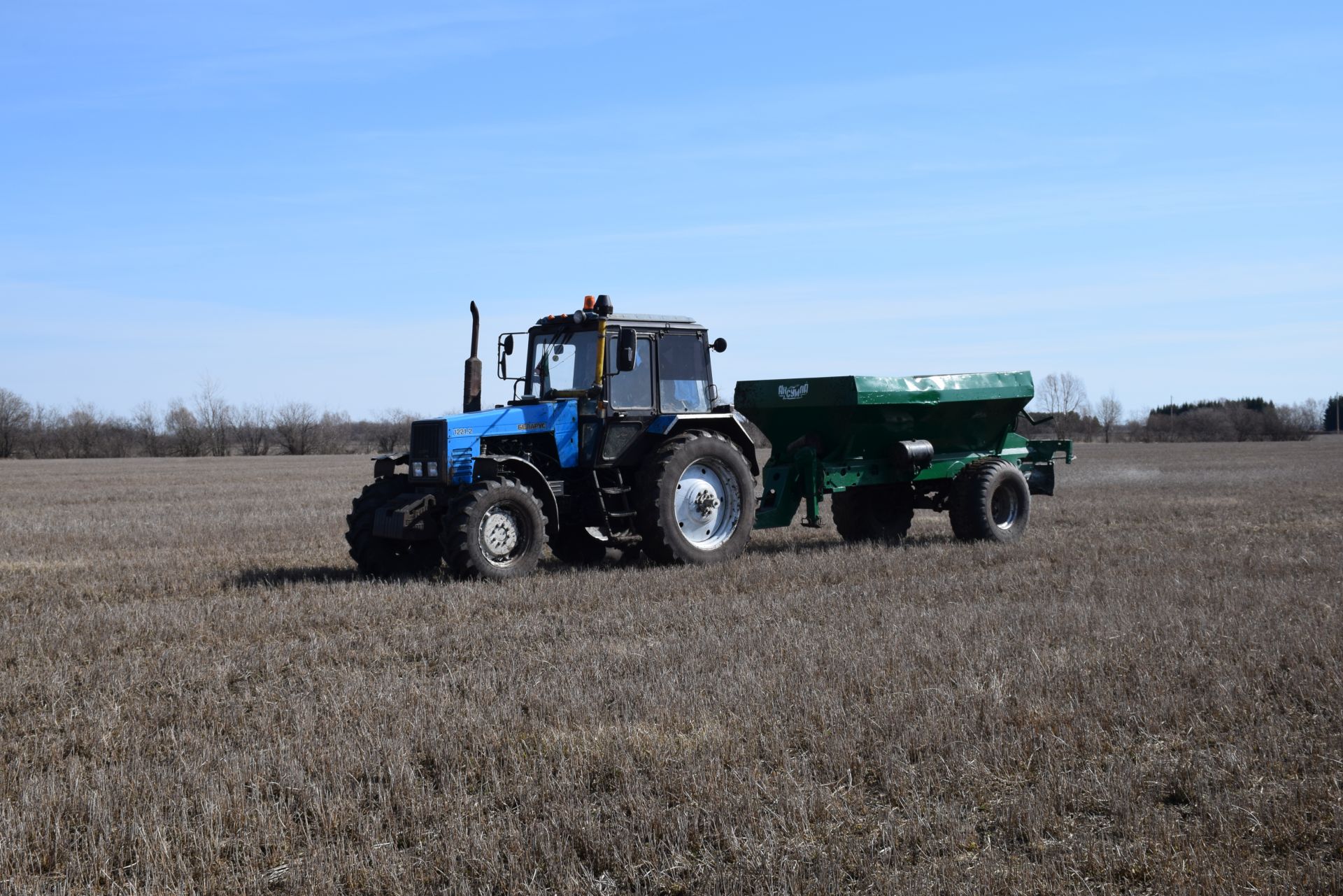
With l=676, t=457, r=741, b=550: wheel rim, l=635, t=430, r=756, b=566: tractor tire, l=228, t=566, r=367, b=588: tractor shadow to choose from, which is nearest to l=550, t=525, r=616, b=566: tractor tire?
l=635, t=430, r=756, b=566: tractor tire

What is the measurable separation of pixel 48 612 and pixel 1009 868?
826 cm

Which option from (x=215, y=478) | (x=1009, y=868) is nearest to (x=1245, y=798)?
(x=1009, y=868)

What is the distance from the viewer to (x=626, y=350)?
1083 centimetres

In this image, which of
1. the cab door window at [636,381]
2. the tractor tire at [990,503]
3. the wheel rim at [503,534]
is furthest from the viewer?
the tractor tire at [990,503]

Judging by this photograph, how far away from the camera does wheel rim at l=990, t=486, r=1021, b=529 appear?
1385 centimetres

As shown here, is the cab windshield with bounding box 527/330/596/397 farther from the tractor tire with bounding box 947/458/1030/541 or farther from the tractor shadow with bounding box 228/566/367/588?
the tractor tire with bounding box 947/458/1030/541

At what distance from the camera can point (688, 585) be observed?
33.2ft

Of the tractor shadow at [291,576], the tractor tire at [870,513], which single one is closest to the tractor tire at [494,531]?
the tractor shadow at [291,576]

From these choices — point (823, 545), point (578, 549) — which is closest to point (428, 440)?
point (578, 549)

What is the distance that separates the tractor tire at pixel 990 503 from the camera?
13312 millimetres

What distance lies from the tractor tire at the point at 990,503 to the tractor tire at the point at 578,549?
4.25m

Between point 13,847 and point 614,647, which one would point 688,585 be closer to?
point 614,647

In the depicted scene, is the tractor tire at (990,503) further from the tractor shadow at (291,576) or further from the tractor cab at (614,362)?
the tractor shadow at (291,576)

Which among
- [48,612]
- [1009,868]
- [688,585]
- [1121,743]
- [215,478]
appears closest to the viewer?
[1009,868]
